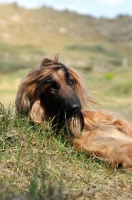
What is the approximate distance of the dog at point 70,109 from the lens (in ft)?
17.2

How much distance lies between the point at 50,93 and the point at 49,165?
0.90m

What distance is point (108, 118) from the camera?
5895 mm

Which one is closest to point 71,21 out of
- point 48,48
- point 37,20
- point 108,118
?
point 37,20

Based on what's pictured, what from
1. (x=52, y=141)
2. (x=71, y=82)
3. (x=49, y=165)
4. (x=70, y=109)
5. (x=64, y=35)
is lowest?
(x=49, y=165)

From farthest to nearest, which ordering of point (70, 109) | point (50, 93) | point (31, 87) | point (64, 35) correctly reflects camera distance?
point (64, 35) < point (31, 87) < point (50, 93) < point (70, 109)

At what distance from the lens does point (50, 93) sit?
532cm

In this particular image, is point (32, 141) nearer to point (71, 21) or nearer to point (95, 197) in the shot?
point (95, 197)

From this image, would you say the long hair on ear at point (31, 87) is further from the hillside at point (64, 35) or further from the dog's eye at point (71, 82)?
the hillside at point (64, 35)

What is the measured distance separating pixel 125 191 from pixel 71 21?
2758 inches

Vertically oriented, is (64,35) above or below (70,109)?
above

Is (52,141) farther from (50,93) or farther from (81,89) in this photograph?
(81,89)

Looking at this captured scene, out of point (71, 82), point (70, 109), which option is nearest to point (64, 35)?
point (71, 82)

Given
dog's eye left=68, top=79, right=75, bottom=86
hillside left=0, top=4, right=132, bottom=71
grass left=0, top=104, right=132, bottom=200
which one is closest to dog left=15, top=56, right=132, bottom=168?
dog's eye left=68, top=79, right=75, bottom=86

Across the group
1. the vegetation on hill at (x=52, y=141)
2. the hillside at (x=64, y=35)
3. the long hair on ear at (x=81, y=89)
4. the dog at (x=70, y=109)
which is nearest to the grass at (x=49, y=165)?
the vegetation on hill at (x=52, y=141)
